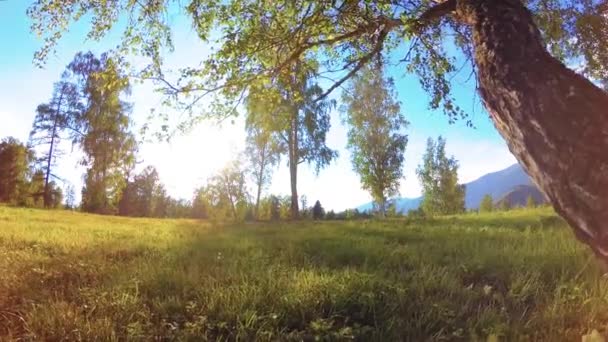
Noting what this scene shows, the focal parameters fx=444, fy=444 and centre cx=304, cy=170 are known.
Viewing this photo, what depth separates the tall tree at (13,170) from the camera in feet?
169

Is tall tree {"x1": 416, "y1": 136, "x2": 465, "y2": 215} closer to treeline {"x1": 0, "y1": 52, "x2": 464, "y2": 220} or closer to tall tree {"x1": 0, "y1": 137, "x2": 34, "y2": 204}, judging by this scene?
treeline {"x1": 0, "y1": 52, "x2": 464, "y2": 220}

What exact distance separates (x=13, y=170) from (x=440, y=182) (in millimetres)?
55014

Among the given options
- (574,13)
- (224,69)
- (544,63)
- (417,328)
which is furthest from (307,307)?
(574,13)

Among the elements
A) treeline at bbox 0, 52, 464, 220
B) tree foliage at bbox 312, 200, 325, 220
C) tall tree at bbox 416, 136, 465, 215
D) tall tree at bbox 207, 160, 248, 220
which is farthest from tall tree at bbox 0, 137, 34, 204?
tall tree at bbox 416, 136, 465, 215

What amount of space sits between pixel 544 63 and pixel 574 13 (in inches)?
260

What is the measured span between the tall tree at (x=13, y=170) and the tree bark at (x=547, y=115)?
185 feet

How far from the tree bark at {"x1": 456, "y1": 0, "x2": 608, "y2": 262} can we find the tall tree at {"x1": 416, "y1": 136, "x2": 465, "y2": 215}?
198ft

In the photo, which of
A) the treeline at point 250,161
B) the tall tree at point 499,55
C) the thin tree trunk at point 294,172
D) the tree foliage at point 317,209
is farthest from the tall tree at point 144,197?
the tall tree at point 499,55

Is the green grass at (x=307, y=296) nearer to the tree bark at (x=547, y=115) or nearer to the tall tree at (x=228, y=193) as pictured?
the tree bark at (x=547, y=115)

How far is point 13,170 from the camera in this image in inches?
2066

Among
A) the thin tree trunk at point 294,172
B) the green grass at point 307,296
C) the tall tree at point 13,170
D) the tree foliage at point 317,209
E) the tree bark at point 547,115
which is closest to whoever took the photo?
the tree bark at point 547,115

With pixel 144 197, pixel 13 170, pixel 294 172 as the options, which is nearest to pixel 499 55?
pixel 294 172

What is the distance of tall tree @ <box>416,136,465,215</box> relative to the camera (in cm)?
6241

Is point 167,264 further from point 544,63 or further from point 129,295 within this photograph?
point 544,63
